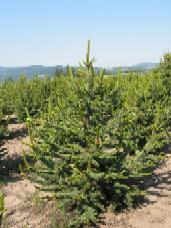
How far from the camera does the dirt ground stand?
9.41 m

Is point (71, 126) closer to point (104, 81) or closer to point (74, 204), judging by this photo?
point (104, 81)

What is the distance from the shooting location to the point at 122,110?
9656 millimetres

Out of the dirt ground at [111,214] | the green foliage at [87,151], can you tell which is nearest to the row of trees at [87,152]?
the green foliage at [87,151]

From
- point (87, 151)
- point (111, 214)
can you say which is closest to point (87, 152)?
point (87, 151)

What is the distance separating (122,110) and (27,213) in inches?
150

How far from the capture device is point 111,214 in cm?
978

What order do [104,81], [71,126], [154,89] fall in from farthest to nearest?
[154,89] < [104,81] < [71,126]

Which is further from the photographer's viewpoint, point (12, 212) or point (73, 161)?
point (12, 212)

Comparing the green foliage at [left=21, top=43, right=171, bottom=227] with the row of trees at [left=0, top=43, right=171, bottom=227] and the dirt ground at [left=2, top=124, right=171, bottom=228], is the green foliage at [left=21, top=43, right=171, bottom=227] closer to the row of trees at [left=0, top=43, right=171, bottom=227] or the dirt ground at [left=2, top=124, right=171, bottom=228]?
the row of trees at [left=0, top=43, right=171, bottom=227]

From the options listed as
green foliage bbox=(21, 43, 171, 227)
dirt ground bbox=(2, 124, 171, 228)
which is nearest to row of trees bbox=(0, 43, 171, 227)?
green foliage bbox=(21, 43, 171, 227)

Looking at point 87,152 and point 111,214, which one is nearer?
point 87,152

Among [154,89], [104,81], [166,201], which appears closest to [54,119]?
[104,81]

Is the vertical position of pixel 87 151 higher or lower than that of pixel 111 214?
higher

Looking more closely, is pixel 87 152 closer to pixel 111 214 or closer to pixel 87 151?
pixel 87 151
